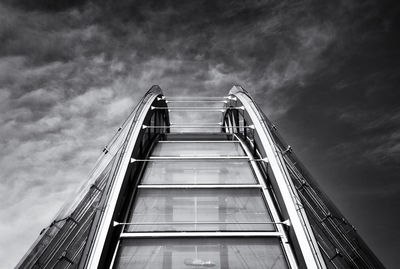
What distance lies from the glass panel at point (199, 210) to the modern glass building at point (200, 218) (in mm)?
23

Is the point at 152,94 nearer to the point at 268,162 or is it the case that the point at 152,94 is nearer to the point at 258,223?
the point at 268,162

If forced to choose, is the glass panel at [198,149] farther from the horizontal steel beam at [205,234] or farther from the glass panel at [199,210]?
the horizontal steel beam at [205,234]

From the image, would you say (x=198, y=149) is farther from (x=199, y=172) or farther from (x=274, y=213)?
(x=274, y=213)

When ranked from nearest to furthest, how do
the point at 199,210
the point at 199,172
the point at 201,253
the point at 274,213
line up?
the point at 201,253 < the point at 274,213 < the point at 199,210 < the point at 199,172

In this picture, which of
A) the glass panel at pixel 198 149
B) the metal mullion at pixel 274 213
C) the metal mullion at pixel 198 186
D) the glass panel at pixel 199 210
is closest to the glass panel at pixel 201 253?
the metal mullion at pixel 274 213

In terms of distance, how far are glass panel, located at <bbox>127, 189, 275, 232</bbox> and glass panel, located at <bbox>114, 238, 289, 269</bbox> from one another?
1.46ft

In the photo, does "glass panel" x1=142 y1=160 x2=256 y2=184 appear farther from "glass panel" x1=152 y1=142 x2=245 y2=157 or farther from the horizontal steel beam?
the horizontal steel beam

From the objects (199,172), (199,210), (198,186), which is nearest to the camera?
(199,210)

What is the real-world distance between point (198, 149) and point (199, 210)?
367 centimetres

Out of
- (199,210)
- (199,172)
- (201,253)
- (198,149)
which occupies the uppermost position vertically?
(198,149)

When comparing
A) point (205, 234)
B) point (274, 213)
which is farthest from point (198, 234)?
point (274, 213)

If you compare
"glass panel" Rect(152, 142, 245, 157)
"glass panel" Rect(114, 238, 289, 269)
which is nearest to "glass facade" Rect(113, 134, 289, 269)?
"glass panel" Rect(114, 238, 289, 269)

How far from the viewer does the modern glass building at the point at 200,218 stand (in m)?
6.69

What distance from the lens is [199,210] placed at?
8211 mm
